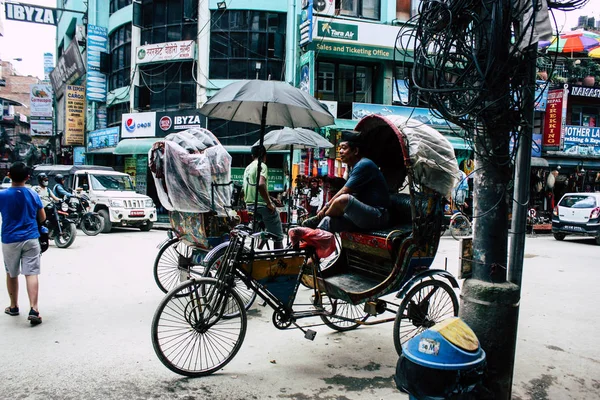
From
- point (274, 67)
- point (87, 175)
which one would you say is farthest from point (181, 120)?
point (87, 175)

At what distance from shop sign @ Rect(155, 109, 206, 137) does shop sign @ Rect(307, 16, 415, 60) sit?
5.88 m

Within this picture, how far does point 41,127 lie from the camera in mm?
35906

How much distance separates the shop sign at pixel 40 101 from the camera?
119ft

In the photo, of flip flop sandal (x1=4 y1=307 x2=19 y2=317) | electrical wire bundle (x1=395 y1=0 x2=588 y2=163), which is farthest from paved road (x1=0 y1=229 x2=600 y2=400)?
electrical wire bundle (x1=395 y1=0 x2=588 y2=163)

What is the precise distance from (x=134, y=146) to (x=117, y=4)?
8.75m

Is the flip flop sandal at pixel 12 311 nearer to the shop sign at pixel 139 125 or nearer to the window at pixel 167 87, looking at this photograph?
the window at pixel 167 87

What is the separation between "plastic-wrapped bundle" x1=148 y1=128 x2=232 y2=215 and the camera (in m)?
5.75

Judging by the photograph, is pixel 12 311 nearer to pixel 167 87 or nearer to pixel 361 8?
pixel 167 87

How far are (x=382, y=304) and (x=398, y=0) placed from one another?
1989 centimetres

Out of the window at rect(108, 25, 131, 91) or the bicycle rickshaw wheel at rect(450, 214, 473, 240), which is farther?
the window at rect(108, 25, 131, 91)

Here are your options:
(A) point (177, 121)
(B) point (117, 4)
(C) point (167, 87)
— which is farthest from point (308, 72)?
(B) point (117, 4)

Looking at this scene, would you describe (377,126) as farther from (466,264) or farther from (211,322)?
(211,322)

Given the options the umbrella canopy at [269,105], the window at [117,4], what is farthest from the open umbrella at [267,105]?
the window at [117,4]

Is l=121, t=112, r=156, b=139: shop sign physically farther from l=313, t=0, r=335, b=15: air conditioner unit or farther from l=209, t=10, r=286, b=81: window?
l=313, t=0, r=335, b=15: air conditioner unit
